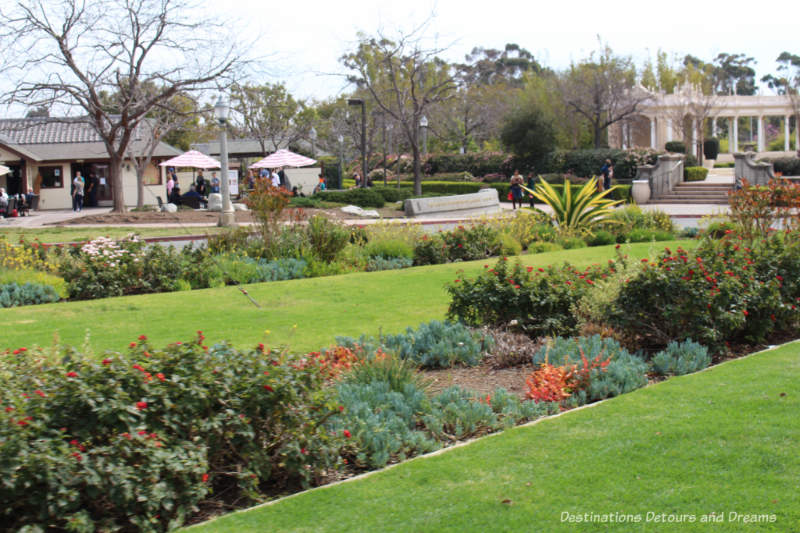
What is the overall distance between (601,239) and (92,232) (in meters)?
14.7

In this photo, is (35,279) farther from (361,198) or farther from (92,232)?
(361,198)

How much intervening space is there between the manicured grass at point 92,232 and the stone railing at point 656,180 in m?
18.9

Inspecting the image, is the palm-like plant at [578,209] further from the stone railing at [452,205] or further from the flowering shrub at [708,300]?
→ the stone railing at [452,205]

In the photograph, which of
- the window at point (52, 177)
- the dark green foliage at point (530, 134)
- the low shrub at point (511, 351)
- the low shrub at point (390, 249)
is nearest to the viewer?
the low shrub at point (511, 351)

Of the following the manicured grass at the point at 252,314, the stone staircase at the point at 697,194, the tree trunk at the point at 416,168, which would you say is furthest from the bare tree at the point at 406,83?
the manicured grass at the point at 252,314

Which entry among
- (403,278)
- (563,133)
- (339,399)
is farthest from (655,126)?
(339,399)

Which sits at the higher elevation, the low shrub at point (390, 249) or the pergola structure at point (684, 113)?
the pergola structure at point (684, 113)

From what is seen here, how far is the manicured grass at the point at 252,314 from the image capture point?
8.42 meters

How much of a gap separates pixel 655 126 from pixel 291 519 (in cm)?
5441

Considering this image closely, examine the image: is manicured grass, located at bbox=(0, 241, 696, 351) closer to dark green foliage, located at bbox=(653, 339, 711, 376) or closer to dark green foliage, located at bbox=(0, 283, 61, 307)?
dark green foliage, located at bbox=(0, 283, 61, 307)

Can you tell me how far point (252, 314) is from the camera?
974 cm

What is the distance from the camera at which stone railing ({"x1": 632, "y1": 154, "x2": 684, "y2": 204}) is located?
3341 cm

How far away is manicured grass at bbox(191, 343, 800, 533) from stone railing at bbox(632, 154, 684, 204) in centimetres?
2941

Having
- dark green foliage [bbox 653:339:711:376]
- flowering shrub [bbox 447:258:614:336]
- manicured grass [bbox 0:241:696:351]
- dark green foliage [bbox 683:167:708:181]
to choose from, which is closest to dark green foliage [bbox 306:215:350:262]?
manicured grass [bbox 0:241:696:351]
